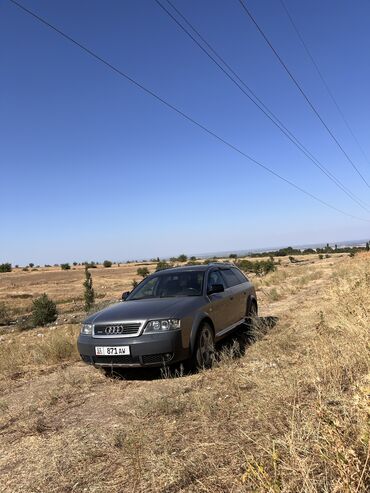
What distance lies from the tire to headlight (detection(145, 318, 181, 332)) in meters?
0.54

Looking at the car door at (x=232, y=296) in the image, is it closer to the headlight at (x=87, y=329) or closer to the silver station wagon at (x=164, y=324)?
the silver station wagon at (x=164, y=324)

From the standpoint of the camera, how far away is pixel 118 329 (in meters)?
6.72

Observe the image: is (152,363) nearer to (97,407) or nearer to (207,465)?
(97,407)

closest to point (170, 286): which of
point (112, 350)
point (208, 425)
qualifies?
point (112, 350)

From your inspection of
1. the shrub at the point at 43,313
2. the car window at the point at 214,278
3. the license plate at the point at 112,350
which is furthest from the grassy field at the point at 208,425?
the shrub at the point at 43,313

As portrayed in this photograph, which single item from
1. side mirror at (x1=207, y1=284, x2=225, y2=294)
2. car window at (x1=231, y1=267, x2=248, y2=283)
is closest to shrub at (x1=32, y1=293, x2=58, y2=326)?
car window at (x1=231, y1=267, x2=248, y2=283)

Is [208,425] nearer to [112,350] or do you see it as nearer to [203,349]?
[112,350]

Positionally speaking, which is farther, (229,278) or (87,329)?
(229,278)

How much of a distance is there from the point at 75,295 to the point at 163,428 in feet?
98.6

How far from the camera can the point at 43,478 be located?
368 cm

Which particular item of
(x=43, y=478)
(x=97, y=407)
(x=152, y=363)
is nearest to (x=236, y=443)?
(x=43, y=478)

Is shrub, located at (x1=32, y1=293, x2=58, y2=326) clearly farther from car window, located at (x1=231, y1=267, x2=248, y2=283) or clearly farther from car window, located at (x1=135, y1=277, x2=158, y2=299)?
car window, located at (x1=135, y1=277, x2=158, y2=299)

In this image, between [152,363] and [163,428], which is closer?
[163,428]

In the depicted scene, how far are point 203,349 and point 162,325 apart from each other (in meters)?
0.98
